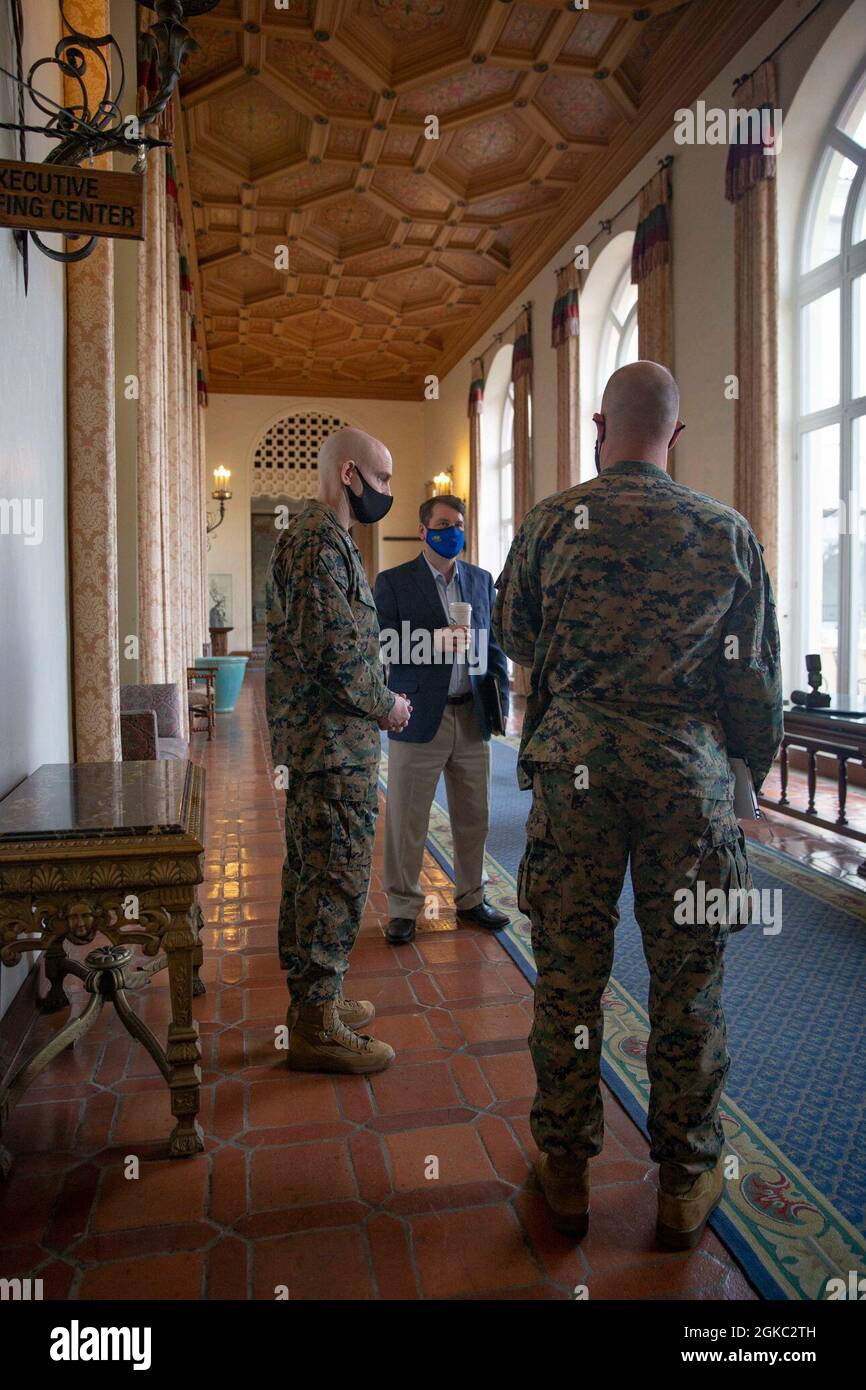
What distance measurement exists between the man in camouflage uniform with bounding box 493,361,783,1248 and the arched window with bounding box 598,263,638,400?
8404mm

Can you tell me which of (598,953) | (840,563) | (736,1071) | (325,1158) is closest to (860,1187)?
(736,1071)

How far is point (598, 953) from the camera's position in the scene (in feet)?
5.58

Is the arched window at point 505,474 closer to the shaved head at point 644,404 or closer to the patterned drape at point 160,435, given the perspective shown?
the patterned drape at point 160,435

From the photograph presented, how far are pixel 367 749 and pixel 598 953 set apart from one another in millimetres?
882

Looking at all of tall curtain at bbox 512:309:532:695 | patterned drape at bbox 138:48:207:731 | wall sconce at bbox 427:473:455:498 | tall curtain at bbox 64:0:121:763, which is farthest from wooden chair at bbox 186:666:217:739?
wall sconce at bbox 427:473:455:498

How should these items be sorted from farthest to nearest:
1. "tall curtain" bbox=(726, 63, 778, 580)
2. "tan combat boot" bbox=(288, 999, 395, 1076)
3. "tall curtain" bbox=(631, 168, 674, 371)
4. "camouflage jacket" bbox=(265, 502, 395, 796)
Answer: "tall curtain" bbox=(631, 168, 674, 371) → "tall curtain" bbox=(726, 63, 778, 580) → "tan combat boot" bbox=(288, 999, 395, 1076) → "camouflage jacket" bbox=(265, 502, 395, 796)

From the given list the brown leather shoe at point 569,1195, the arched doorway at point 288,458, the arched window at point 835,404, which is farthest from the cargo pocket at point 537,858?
the arched doorway at point 288,458

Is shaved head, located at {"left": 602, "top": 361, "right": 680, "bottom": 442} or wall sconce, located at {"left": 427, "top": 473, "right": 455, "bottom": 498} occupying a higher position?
wall sconce, located at {"left": 427, "top": 473, "right": 455, "bottom": 498}

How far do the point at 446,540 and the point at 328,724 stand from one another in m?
1.25

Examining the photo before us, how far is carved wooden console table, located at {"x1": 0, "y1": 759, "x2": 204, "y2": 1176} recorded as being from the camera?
1.86 meters

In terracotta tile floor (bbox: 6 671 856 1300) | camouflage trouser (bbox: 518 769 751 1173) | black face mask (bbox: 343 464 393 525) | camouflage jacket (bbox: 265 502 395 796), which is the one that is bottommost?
terracotta tile floor (bbox: 6 671 856 1300)

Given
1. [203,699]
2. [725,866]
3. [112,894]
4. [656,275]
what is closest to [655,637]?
[725,866]

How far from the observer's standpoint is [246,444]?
1727cm

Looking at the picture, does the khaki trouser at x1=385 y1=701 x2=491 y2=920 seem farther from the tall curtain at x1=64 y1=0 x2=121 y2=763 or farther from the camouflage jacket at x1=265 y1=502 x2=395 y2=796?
the tall curtain at x1=64 y1=0 x2=121 y2=763
